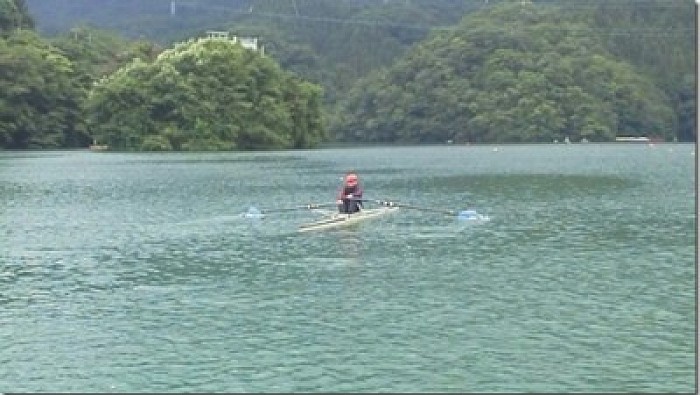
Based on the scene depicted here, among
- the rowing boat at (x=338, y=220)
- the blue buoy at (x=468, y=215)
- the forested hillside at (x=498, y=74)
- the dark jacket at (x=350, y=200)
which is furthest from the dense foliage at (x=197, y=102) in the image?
the blue buoy at (x=468, y=215)

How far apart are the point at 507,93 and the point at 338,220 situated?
313 feet

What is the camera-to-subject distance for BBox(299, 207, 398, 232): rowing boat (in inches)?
1310

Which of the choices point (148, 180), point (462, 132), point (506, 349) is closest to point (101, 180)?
point (148, 180)

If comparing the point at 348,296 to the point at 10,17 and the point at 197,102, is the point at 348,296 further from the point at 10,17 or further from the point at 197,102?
the point at 10,17

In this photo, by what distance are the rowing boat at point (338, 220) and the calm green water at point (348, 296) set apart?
0.70 m

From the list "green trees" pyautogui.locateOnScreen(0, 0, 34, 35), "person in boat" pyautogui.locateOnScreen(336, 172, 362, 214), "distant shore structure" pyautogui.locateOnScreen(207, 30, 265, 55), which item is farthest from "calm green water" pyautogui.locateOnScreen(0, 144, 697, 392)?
"green trees" pyautogui.locateOnScreen(0, 0, 34, 35)

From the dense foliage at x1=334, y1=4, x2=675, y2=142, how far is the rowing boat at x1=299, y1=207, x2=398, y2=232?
91655mm

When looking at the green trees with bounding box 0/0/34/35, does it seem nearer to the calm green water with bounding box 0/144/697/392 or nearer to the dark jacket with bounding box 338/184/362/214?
the calm green water with bounding box 0/144/697/392

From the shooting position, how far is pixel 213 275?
24.6m

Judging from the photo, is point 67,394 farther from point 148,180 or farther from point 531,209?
point 148,180

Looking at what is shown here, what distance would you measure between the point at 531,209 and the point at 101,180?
2568cm

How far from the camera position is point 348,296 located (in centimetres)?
2133

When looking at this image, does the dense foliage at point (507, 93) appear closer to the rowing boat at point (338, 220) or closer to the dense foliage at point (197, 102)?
the dense foliage at point (197, 102)

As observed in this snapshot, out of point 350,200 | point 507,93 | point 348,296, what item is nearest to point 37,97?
point 507,93
